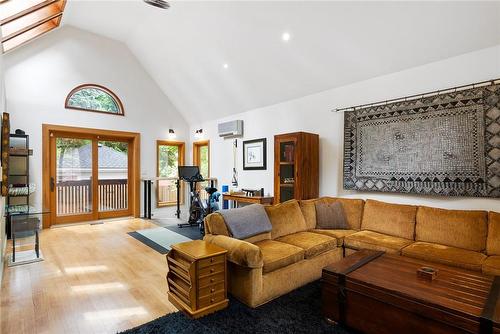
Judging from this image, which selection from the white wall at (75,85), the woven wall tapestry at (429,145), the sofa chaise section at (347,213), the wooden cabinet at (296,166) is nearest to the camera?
the woven wall tapestry at (429,145)

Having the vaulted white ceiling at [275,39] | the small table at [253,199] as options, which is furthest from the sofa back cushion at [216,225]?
the vaulted white ceiling at [275,39]

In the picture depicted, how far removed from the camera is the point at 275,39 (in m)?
4.05

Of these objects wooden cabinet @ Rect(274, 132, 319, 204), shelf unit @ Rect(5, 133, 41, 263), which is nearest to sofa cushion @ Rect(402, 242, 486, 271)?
wooden cabinet @ Rect(274, 132, 319, 204)

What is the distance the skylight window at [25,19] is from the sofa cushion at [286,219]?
13.5ft

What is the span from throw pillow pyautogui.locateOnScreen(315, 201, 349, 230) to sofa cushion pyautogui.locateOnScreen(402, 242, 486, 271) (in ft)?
3.14

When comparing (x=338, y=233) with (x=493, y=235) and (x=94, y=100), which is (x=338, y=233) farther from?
(x=94, y=100)

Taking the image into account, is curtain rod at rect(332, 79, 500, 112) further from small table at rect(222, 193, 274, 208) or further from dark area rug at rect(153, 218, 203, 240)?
dark area rug at rect(153, 218, 203, 240)

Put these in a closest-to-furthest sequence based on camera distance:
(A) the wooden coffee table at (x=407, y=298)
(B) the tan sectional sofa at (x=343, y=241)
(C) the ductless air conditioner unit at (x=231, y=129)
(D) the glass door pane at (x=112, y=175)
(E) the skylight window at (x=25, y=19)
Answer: (A) the wooden coffee table at (x=407, y=298)
(B) the tan sectional sofa at (x=343, y=241)
(E) the skylight window at (x=25, y=19)
(C) the ductless air conditioner unit at (x=231, y=129)
(D) the glass door pane at (x=112, y=175)

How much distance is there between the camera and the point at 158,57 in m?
6.12

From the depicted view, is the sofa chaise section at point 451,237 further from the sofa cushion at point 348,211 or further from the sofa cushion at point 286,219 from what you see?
the sofa cushion at point 286,219

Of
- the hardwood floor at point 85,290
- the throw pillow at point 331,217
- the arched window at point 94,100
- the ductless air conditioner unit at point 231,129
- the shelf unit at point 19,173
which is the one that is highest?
the arched window at point 94,100

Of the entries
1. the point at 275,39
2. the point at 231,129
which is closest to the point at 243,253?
the point at 275,39

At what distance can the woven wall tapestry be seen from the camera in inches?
115

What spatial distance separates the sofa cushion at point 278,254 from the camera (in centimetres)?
255
